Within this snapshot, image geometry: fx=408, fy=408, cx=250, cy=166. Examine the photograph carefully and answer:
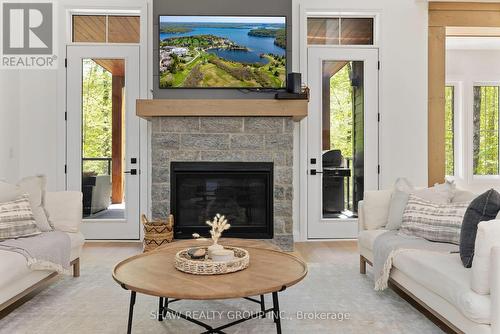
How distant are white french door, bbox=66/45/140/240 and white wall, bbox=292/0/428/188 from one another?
2.98 meters

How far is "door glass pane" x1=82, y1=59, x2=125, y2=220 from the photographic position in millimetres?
5039

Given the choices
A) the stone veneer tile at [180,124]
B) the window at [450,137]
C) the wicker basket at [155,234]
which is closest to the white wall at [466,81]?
the window at [450,137]

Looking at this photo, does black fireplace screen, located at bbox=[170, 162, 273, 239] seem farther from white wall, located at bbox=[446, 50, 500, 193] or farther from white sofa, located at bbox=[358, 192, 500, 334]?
white wall, located at bbox=[446, 50, 500, 193]

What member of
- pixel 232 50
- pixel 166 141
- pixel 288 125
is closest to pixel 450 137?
pixel 288 125

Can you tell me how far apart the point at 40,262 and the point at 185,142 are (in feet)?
6.83

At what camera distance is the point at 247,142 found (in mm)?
4496

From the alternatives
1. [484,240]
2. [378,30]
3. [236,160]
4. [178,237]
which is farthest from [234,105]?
[484,240]

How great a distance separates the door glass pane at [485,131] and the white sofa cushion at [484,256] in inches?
222

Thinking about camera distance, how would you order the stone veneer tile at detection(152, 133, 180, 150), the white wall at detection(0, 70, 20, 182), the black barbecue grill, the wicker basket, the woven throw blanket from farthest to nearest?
the black barbecue grill
the white wall at detection(0, 70, 20, 182)
the stone veneer tile at detection(152, 133, 180, 150)
the wicker basket
the woven throw blanket

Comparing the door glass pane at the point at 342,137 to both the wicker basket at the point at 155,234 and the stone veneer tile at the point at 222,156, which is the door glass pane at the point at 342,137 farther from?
the wicker basket at the point at 155,234

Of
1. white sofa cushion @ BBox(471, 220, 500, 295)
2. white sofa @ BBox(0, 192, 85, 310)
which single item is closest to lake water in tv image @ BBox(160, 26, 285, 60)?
white sofa @ BBox(0, 192, 85, 310)

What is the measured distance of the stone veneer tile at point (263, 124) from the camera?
4.49 metres

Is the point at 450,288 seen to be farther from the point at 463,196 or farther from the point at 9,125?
the point at 9,125

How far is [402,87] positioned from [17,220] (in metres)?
4.46
